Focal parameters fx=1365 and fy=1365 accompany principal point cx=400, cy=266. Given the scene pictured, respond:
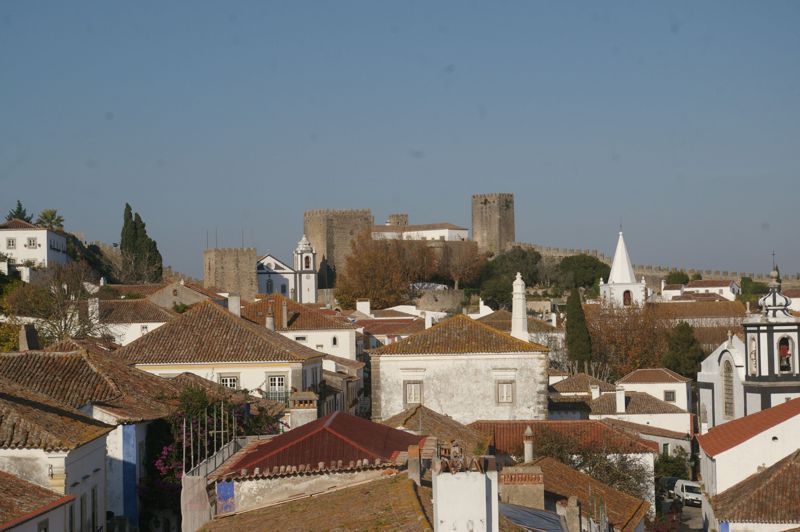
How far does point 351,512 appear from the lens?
14.0 m

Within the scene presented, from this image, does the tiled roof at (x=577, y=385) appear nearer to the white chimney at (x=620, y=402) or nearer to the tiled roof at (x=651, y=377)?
the white chimney at (x=620, y=402)

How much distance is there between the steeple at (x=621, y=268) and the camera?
94.6 metres

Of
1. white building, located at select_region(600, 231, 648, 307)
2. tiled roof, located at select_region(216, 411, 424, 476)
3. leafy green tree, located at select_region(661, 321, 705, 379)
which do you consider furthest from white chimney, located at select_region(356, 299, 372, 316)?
tiled roof, located at select_region(216, 411, 424, 476)

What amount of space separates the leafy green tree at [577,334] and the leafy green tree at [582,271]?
39.6 meters

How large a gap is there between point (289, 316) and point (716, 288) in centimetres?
6328

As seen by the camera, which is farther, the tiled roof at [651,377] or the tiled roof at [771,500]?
the tiled roof at [651,377]

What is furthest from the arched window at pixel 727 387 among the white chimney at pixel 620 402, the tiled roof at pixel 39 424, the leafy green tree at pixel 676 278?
the leafy green tree at pixel 676 278

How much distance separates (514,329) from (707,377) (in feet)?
53.9

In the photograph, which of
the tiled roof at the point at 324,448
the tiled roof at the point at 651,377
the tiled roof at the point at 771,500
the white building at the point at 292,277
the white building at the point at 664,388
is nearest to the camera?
the tiled roof at the point at 324,448

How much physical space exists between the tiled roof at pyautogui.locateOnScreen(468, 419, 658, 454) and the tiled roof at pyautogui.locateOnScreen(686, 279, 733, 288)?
82.0 meters

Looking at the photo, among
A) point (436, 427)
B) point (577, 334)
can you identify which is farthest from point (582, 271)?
point (436, 427)

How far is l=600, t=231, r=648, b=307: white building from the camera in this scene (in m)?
93.5

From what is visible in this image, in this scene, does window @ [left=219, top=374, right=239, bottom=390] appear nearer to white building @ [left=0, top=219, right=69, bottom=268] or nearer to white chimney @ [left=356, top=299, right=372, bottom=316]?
Answer: white building @ [left=0, top=219, right=69, bottom=268]

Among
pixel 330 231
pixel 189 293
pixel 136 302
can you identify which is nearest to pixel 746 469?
→ pixel 136 302
